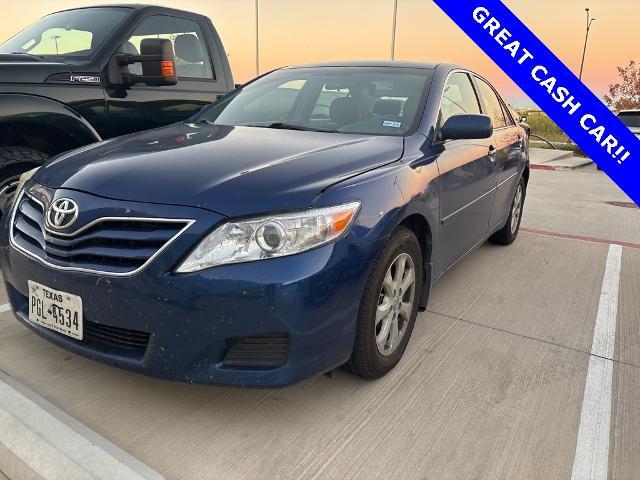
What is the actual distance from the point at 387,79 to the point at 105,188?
2.05 m

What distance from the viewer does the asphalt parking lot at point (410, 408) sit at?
6.98 feet

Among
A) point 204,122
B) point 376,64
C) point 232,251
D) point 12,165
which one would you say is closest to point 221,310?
point 232,251

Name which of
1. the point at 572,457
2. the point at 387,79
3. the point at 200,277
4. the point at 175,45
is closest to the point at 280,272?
the point at 200,277

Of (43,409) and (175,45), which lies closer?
(43,409)

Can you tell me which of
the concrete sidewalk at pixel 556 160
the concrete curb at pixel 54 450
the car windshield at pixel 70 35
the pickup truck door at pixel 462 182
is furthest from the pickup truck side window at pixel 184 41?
the concrete sidewalk at pixel 556 160

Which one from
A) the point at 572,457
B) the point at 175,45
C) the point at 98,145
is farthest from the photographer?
the point at 175,45

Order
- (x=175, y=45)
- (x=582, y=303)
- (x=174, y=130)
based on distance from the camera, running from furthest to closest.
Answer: (x=175, y=45)
(x=582, y=303)
(x=174, y=130)

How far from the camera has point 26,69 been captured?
152 inches

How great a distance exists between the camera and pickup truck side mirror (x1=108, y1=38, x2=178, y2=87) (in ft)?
13.8

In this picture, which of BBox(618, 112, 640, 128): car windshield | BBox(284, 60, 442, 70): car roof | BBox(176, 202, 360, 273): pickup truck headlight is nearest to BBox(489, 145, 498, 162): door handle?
BBox(284, 60, 442, 70): car roof

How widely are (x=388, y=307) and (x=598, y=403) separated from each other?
1091 mm

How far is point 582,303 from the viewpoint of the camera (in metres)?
3.94

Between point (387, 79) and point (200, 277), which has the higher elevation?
point (387, 79)

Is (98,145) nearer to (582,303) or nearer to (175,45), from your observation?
(175,45)
